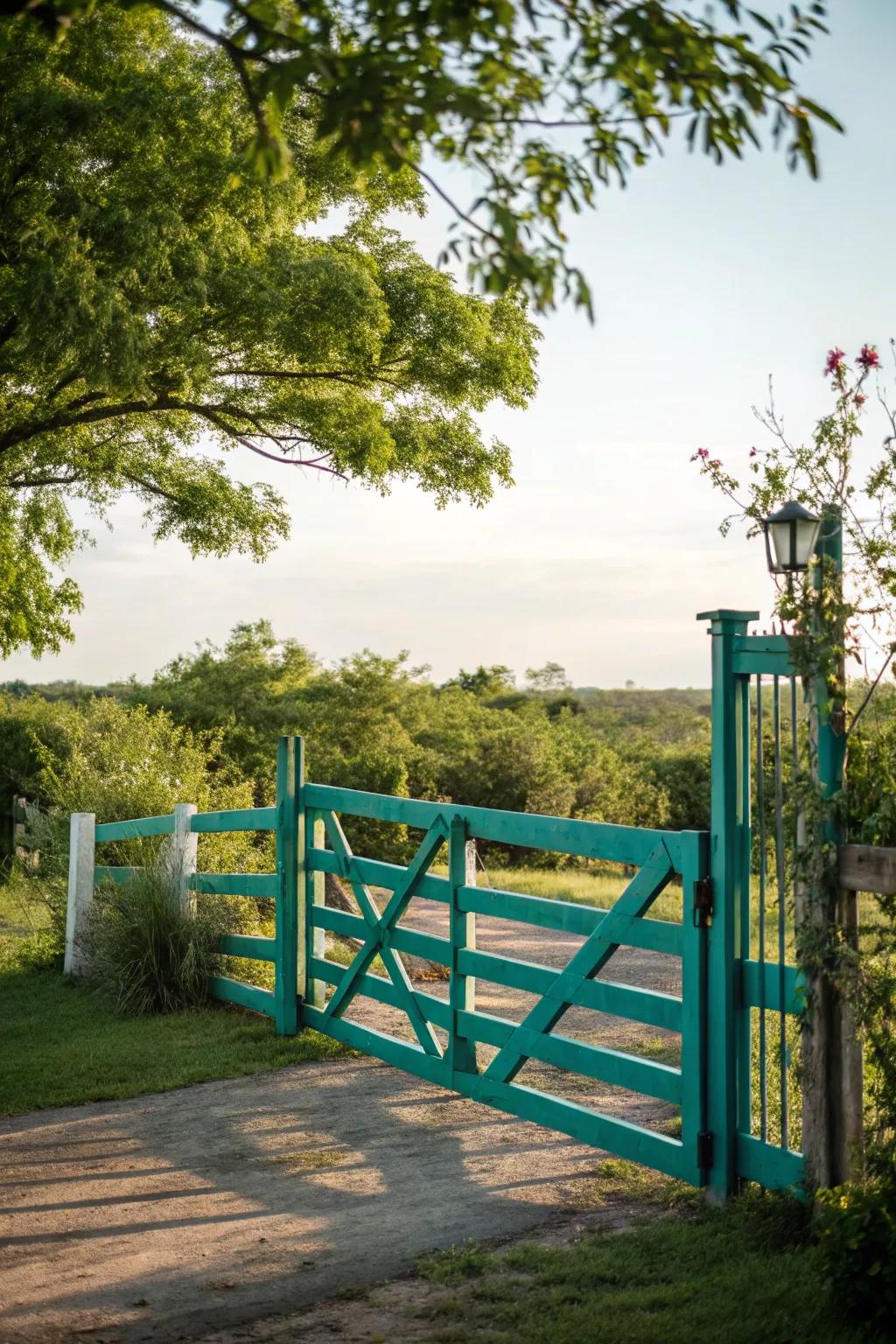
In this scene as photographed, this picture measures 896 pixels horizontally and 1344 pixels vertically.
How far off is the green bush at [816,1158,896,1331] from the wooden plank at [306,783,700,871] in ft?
4.86

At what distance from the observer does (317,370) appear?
1880 cm

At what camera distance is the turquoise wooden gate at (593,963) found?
4980 millimetres

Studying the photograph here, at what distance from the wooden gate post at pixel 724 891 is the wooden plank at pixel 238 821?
4.09 metres

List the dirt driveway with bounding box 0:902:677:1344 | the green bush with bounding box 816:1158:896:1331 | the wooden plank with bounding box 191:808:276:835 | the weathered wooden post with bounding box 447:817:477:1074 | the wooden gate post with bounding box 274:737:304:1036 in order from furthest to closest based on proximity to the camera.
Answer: the wooden plank with bounding box 191:808:276:835
the wooden gate post with bounding box 274:737:304:1036
the weathered wooden post with bounding box 447:817:477:1074
the dirt driveway with bounding box 0:902:677:1344
the green bush with bounding box 816:1158:896:1331

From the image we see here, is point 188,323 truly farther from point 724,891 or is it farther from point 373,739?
point 724,891

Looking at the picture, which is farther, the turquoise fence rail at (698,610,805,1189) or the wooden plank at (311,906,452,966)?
the wooden plank at (311,906,452,966)

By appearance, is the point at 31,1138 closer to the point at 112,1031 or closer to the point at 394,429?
the point at 112,1031

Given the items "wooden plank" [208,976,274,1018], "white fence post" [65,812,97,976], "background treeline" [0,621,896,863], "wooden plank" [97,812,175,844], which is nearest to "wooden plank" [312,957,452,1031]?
"wooden plank" [208,976,274,1018]

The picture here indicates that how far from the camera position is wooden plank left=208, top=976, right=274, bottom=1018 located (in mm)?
8609

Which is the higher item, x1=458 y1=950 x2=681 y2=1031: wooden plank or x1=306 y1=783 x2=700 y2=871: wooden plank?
x1=306 y1=783 x2=700 y2=871: wooden plank

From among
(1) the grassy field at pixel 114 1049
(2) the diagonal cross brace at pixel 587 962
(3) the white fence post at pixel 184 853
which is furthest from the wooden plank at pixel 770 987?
(3) the white fence post at pixel 184 853

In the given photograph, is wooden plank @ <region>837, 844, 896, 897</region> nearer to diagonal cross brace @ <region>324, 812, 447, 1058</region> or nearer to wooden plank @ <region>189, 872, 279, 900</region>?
diagonal cross brace @ <region>324, 812, 447, 1058</region>

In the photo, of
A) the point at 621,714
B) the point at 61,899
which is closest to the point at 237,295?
the point at 61,899

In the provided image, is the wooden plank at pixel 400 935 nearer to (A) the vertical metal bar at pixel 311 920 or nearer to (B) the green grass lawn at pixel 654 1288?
(A) the vertical metal bar at pixel 311 920
